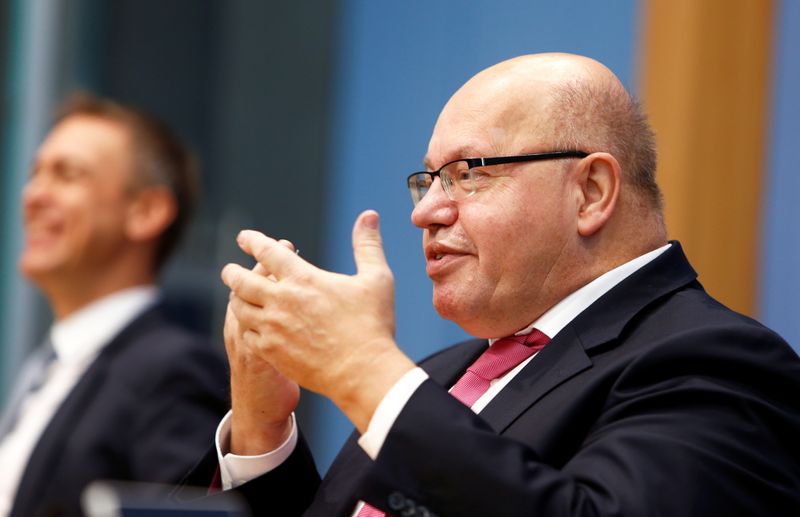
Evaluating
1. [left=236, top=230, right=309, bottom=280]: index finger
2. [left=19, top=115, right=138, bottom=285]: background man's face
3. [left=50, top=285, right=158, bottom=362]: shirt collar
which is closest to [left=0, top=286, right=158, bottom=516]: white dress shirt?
[left=50, top=285, right=158, bottom=362]: shirt collar

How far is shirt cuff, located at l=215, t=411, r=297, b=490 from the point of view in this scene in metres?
1.63

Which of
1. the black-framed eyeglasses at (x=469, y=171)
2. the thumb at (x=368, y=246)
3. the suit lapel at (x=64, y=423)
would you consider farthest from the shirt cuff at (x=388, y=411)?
the suit lapel at (x=64, y=423)

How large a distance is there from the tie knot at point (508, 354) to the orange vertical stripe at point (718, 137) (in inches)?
35.8

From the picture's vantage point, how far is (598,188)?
160 cm

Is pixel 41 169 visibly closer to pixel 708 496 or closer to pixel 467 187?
pixel 467 187

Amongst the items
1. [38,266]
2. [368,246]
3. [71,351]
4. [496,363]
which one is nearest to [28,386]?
[71,351]

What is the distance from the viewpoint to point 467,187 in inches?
63.9

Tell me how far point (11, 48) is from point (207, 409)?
2.92 m

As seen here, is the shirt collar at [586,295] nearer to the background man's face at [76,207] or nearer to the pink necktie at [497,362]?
the pink necktie at [497,362]

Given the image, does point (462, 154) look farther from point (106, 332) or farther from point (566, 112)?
point (106, 332)

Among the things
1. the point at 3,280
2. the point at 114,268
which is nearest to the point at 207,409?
the point at 114,268

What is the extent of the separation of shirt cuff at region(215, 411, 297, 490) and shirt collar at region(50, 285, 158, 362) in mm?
1244

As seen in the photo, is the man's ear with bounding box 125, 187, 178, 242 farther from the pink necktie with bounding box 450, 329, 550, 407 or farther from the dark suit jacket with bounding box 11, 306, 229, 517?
the pink necktie with bounding box 450, 329, 550, 407

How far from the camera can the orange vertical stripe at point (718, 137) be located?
96.0 inches
